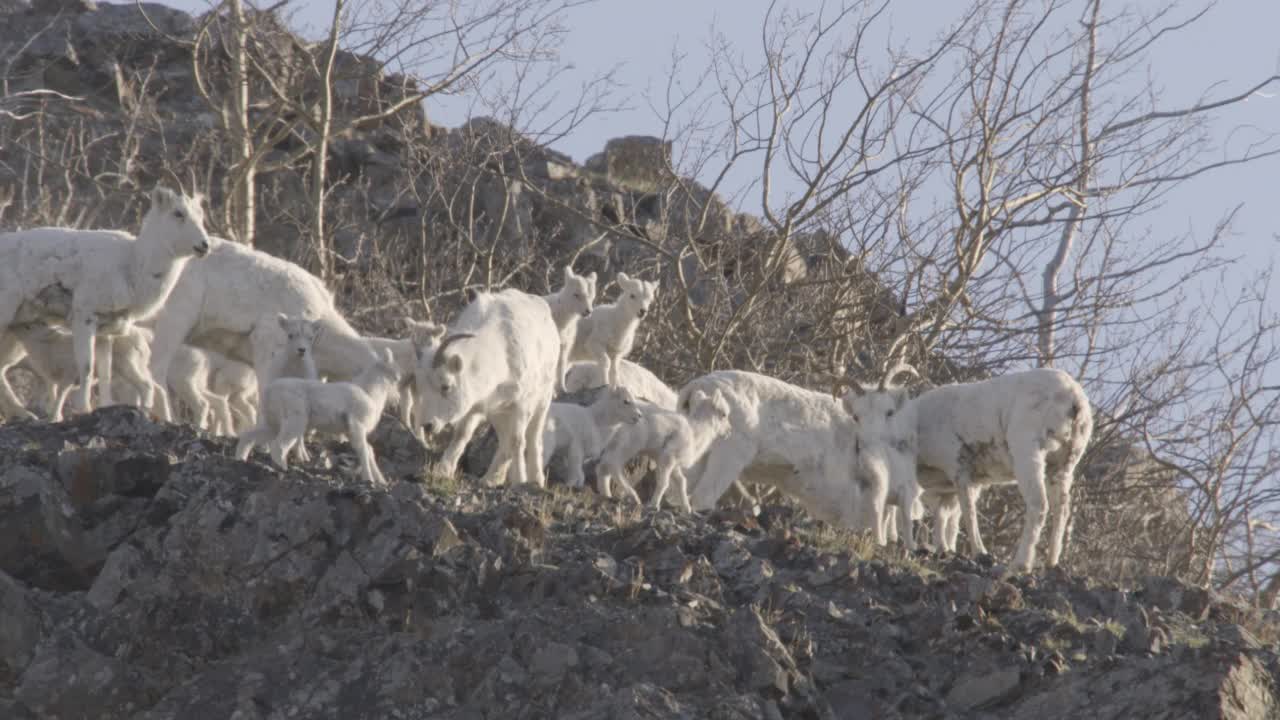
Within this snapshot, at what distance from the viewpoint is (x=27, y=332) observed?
14.8 m

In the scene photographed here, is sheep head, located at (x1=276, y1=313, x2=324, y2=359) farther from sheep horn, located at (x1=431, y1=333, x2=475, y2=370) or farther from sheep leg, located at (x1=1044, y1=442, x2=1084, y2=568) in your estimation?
sheep leg, located at (x1=1044, y1=442, x2=1084, y2=568)

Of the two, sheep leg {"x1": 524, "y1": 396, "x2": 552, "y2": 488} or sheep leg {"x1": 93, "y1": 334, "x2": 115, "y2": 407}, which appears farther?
sheep leg {"x1": 93, "y1": 334, "x2": 115, "y2": 407}

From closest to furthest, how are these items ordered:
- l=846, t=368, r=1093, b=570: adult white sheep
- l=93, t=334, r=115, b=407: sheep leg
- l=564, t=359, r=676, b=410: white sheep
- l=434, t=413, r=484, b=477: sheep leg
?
l=434, t=413, r=484, b=477: sheep leg < l=93, t=334, r=115, b=407: sheep leg < l=846, t=368, r=1093, b=570: adult white sheep < l=564, t=359, r=676, b=410: white sheep

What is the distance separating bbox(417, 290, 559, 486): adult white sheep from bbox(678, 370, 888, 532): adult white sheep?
5.02 feet

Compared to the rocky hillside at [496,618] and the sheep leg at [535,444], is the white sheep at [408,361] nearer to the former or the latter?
the sheep leg at [535,444]

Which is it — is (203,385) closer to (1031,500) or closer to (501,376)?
(501,376)

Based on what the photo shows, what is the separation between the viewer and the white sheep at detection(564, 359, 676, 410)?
18516 mm

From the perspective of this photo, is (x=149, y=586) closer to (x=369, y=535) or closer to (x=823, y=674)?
(x=369, y=535)

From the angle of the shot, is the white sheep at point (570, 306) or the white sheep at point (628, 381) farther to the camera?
the white sheep at point (628, 381)

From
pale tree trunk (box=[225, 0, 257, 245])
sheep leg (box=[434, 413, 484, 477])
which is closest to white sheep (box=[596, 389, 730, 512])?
sheep leg (box=[434, 413, 484, 477])

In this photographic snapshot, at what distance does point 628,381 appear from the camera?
18.6 metres

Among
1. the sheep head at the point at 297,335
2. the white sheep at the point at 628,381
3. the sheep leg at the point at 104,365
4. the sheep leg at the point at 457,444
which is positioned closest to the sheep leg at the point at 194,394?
the sheep leg at the point at 104,365

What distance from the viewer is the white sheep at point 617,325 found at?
18.3 m

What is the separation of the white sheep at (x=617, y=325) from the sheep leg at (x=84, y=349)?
5.86 metres
